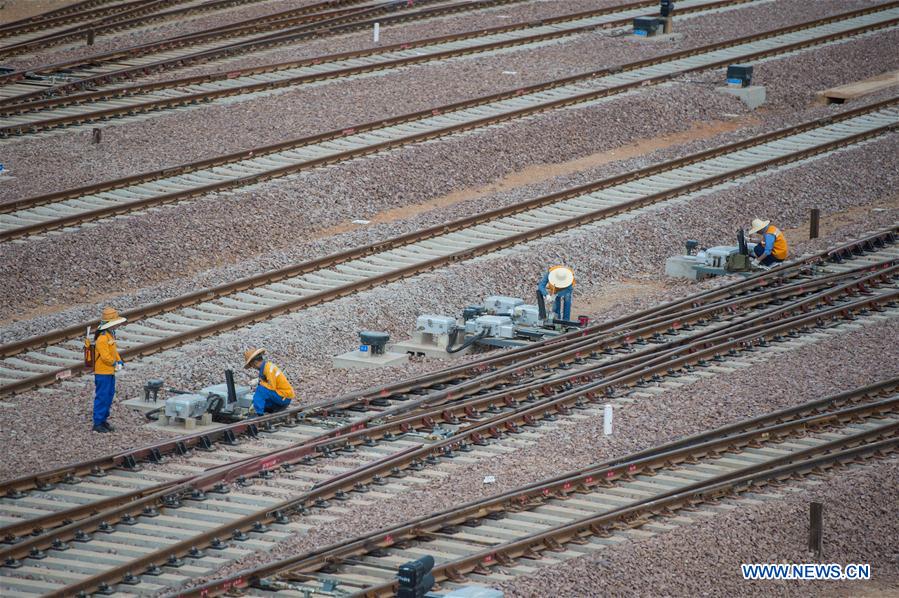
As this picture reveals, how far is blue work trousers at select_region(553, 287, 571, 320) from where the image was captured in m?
22.4

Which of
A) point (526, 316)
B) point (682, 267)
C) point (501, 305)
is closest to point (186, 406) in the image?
point (501, 305)

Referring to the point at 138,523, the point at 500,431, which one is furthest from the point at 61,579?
the point at 500,431

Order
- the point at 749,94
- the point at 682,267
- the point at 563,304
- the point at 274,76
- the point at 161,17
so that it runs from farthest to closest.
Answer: the point at 161,17, the point at 749,94, the point at 274,76, the point at 682,267, the point at 563,304

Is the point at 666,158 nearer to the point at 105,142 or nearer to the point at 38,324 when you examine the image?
the point at 105,142

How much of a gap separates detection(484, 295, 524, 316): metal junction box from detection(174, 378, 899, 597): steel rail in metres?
4.92

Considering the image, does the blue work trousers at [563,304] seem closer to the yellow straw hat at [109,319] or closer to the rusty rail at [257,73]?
the yellow straw hat at [109,319]

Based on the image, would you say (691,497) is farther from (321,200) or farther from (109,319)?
(321,200)

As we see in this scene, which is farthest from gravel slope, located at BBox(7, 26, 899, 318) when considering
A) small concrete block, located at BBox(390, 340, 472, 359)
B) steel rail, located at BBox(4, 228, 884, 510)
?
steel rail, located at BBox(4, 228, 884, 510)

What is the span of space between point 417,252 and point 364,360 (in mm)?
4767

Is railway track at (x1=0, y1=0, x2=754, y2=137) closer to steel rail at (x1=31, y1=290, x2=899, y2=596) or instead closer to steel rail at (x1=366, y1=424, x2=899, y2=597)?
steel rail at (x1=31, y1=290, x2=899, y2=596)

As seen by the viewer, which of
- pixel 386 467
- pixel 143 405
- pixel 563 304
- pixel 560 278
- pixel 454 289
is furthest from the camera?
pixel 454 289

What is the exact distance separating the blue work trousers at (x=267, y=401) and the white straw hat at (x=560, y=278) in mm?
5215

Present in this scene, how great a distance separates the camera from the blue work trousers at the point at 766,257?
83.1 ft

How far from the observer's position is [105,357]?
711 inches
